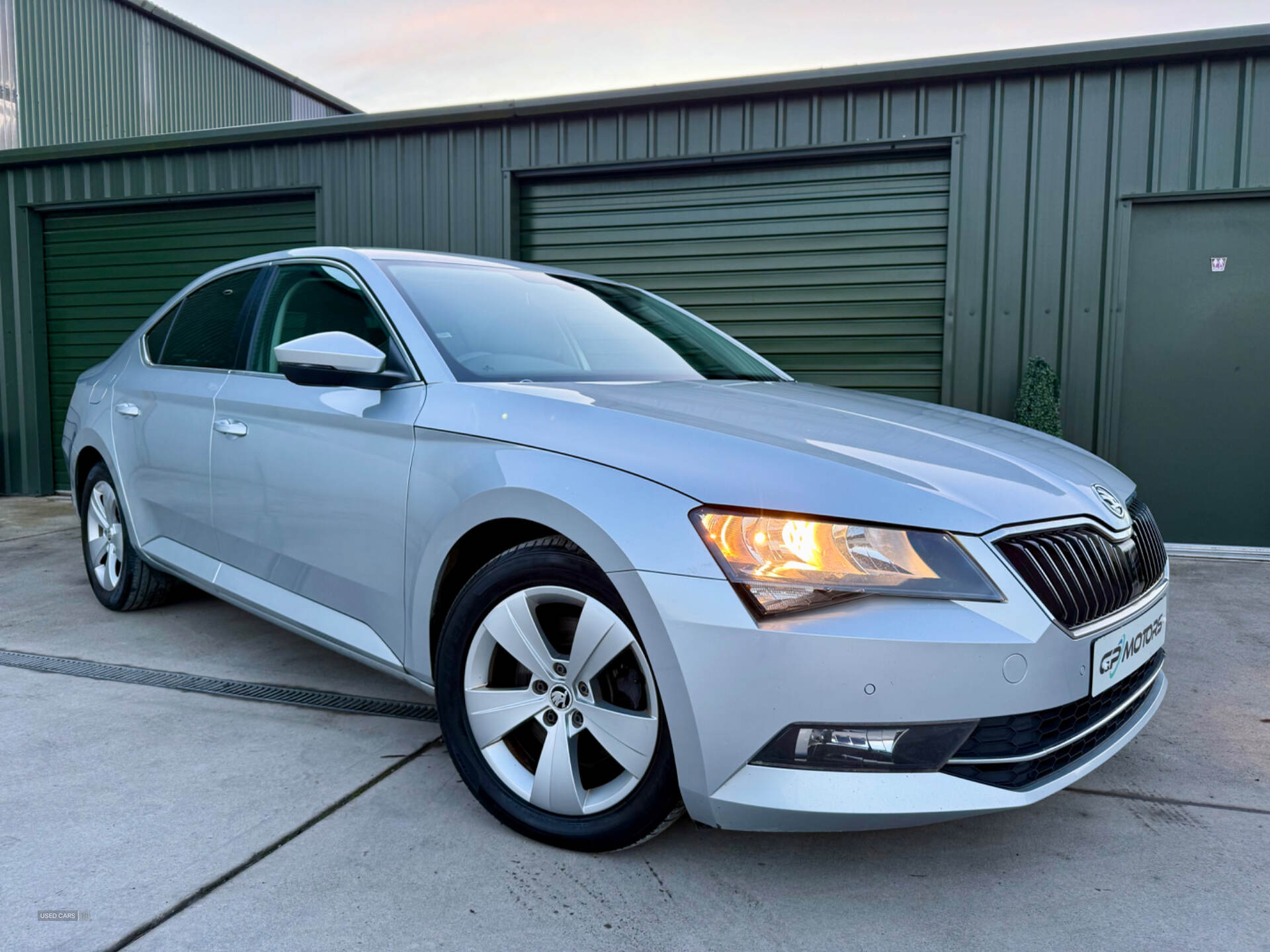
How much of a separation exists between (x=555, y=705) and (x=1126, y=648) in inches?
50.6

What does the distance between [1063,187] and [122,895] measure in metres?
6.40

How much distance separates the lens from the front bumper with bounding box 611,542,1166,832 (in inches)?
70.0

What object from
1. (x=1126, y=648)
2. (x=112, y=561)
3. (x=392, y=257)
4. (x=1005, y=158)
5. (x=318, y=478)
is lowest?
(x=112, y=561)

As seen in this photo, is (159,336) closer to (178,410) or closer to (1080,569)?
(178,410)

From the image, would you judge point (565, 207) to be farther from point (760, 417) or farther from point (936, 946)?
point (936, 946)

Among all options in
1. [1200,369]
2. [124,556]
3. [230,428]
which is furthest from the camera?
[1200,369]

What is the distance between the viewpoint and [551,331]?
2953 millimetres

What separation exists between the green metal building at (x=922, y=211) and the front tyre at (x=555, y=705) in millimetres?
5090

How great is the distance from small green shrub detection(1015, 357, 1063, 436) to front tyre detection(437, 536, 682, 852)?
184 inches

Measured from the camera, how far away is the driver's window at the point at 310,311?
9.47ft

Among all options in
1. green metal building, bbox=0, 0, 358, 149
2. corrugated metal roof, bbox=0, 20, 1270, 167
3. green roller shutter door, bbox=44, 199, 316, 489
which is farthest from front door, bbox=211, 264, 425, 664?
green metal building, bbox=0, 0, 358, 149

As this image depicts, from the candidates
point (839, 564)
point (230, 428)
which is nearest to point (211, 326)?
point (230, 428)

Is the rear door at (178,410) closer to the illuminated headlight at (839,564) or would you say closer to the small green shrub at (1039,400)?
the illuminated headlight at (839,564)

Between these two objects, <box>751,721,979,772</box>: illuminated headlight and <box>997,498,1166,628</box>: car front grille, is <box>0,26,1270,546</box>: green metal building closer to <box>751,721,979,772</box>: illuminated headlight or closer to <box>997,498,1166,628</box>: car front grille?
<box>997,498,1166,628</box>: car front grille
